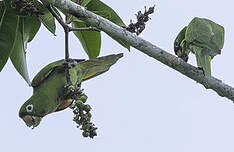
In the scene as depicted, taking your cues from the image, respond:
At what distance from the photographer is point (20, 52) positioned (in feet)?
9.68

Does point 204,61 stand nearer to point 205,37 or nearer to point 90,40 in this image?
point 205,37

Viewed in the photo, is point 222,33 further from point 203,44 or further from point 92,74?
point 92,74

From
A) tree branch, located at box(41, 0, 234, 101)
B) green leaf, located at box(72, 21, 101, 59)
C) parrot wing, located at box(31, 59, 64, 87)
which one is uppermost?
green leaf, located at box(72, 21, 101, 59)

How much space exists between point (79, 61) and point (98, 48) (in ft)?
2.95

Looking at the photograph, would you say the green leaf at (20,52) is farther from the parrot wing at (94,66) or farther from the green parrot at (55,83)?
the parrot wing at (94,66)

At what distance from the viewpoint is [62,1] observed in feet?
7.66

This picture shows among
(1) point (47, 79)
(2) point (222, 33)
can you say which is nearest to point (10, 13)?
(1) point (47, 79)

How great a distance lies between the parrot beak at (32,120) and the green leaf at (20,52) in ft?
1.30

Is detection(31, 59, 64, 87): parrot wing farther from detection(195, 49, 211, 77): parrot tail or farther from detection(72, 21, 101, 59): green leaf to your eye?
detection(195, 49, 211, 77): parrot tail

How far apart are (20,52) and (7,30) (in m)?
0.19

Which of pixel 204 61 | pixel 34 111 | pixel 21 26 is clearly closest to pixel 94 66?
pixel 34 111

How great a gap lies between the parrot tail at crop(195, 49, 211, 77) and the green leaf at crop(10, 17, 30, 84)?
1294mm

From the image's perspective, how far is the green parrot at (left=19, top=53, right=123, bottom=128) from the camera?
97.7 inches

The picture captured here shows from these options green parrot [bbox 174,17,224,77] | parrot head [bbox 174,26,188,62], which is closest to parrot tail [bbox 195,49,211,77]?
green parrot [bbox 174,17,224,77]
